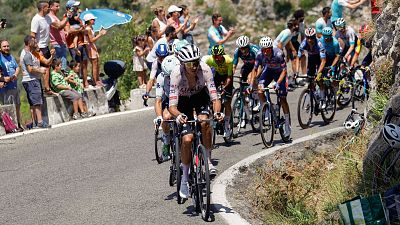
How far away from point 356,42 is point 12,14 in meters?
37.6

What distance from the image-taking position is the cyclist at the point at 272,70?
52.3 feet

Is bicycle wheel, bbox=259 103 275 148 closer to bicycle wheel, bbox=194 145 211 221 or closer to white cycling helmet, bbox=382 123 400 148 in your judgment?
bicycle wheel, bbox=194 145 211 221

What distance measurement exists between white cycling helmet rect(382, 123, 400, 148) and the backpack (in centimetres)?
989

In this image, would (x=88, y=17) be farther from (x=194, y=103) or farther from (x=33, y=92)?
(x=194, y=103)

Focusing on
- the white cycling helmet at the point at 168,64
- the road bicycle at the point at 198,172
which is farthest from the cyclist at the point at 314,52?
the road bicycle at the point at 198,172

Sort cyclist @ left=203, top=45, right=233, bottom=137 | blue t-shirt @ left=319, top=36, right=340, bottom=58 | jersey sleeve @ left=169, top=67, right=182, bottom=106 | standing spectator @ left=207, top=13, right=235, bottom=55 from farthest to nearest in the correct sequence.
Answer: standing spectator @ left=207, top=13, right=235, bottom=55 → blue t-shirt @ left=319, top=36, right=340, bottom=58 → cyclist @ left=203, top=45, right=233, bottom=137 → jersey sleeve @ left=169, top=67, right=182, bottom=106

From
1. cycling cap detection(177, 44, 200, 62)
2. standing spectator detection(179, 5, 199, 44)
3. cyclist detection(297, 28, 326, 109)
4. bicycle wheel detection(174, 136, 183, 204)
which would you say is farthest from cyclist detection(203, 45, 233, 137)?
standing spectator detection(179, 5, 199, 44)

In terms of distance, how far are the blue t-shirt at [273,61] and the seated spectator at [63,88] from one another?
476 centimetres

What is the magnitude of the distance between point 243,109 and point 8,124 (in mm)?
4556

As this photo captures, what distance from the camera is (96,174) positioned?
14211 millimetres

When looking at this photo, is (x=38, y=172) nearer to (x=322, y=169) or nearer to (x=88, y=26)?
(x=322, y=169)

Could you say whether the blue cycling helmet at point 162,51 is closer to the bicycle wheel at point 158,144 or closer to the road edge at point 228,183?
the bicycle wheel at point 158,144

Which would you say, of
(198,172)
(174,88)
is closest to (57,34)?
(174,88)

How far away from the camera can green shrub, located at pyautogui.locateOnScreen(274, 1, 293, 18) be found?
4903cm
